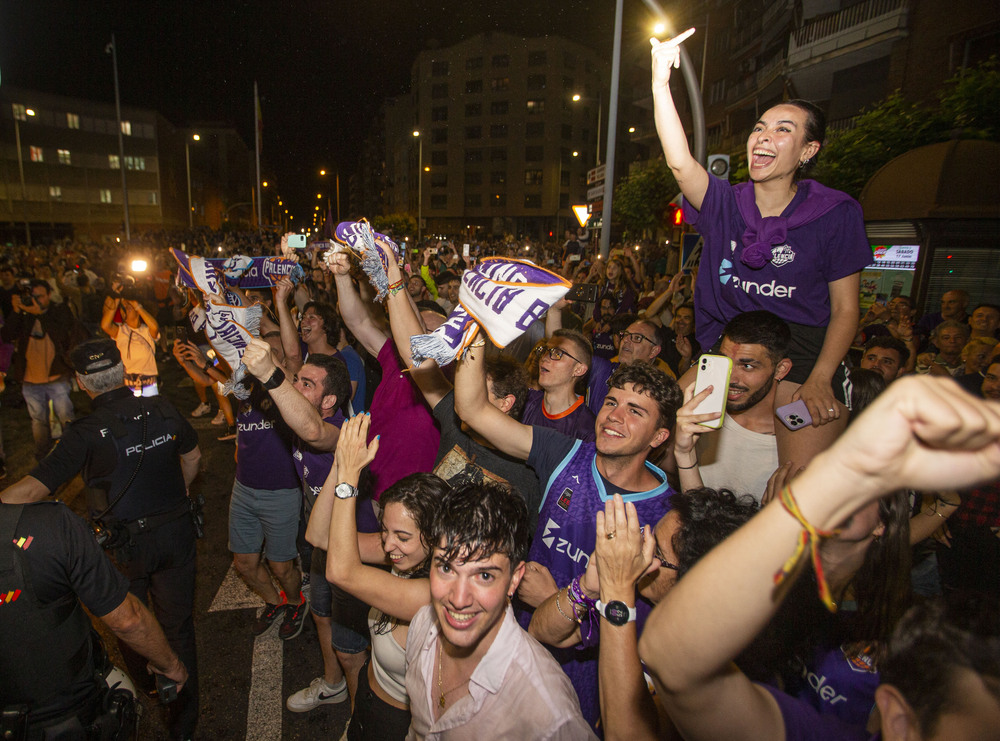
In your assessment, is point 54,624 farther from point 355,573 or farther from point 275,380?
point 275,380

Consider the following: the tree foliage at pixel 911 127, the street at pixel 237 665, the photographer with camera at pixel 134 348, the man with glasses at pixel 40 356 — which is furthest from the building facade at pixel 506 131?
the street at pixel 237 665

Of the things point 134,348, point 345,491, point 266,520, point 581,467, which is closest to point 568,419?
point 581,467

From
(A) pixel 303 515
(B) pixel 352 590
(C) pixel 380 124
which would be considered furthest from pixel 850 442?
(C) pixel 380 124

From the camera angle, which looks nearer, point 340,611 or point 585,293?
point 340,611

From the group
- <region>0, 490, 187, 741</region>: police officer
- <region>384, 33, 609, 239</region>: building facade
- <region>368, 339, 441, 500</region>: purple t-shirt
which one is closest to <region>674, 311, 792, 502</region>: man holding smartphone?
<region>368, 339, 441, 500</region>: purple t-shirt

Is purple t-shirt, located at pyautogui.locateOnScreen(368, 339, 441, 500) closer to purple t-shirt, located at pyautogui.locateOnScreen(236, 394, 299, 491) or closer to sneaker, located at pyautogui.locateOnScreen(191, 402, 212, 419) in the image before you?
purple t-shirt, located at pyautogui.locateOnScreen(236, 394, 299, 491)

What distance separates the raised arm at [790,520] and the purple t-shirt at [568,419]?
2.12 m

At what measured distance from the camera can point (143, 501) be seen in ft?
11.1

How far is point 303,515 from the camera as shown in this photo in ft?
13.8

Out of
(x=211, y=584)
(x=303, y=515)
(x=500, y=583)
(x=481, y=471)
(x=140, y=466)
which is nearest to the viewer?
(x=500, y=583)

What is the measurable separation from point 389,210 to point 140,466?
3420 inches

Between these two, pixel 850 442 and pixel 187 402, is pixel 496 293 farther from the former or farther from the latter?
pixel 187 402

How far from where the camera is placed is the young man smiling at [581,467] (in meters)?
2.49

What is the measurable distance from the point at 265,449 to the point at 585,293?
12.7ft
